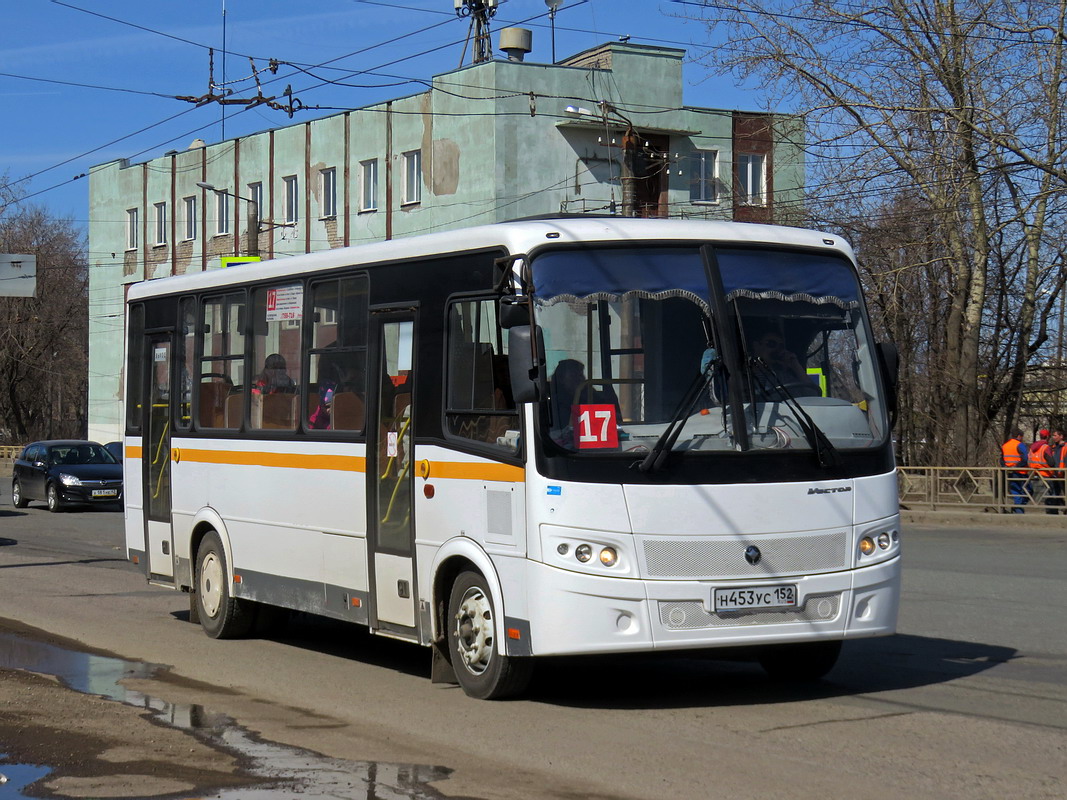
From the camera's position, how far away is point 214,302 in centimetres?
1237

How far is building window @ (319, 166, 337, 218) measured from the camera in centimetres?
4569

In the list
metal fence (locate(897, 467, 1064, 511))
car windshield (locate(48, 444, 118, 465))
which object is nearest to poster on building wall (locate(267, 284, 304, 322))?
metal fence (locate(897, 467, 1064, 511))

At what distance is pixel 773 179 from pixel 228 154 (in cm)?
1874

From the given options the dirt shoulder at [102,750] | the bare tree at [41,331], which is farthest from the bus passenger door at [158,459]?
the bare tree at [41,331]

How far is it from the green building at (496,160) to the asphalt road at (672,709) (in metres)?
22.7

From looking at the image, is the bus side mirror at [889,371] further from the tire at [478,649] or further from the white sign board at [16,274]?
the white sign board at [16,274]

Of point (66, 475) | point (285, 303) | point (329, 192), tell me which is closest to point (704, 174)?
point (329, 192)

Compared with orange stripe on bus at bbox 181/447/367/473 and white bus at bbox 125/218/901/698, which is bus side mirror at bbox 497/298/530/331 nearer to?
white bus at bbox 125/218/901/698

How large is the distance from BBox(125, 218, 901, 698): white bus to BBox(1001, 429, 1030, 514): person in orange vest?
63.1 ft

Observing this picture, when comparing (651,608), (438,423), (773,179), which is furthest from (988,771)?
(773,179)

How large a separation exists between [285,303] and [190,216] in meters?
44.2

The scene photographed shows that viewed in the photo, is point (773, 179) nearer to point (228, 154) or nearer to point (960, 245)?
point (960, 245)

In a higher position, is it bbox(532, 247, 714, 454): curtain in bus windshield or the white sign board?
the white sign board

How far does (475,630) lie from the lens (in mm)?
8805
